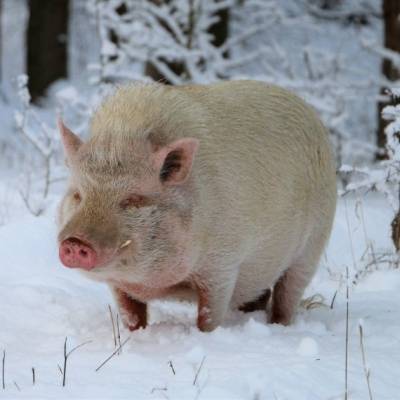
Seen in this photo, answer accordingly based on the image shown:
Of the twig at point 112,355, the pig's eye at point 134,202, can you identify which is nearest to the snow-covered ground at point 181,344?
the twig at point 112,355

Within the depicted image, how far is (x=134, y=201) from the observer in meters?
3.63

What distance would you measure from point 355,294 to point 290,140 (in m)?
1.04

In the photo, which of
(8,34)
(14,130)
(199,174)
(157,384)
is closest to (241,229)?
(199,174)

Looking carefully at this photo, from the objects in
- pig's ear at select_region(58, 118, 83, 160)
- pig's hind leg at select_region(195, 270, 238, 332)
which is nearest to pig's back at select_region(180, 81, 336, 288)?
pig's hind leg at select_region(195, 270, 238, 332)

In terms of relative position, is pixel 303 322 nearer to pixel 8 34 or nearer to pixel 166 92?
pixel 166 92

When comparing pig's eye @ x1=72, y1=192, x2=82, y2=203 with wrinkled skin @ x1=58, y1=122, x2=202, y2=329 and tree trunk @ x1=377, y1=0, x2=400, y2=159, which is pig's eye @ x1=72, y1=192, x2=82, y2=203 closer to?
wrinkled skin @ x1=58, y1=122, x2=202, y2=329

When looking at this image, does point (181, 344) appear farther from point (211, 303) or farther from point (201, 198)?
point (201, 198)

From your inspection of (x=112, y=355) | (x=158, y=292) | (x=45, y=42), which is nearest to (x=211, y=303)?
(x=158, y=292)

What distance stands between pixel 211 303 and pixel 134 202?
27.6 inches

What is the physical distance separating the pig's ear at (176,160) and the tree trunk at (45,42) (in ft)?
47.3

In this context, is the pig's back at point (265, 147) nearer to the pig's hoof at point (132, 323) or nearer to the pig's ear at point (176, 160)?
the pig's ear at point (176, 160)

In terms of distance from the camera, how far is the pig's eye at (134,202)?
360 cm

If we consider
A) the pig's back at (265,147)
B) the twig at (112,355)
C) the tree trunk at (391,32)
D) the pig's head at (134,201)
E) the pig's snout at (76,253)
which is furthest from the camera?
the tree trunk at (391,32)

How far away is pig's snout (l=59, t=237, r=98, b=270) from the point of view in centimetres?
329
